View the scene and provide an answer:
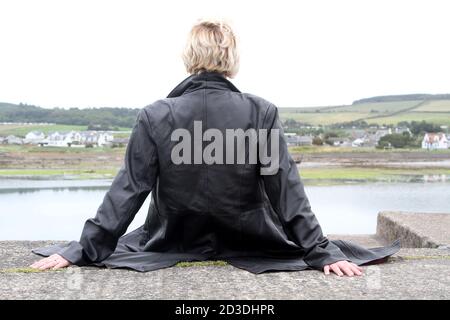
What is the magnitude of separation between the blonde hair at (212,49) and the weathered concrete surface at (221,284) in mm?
1192

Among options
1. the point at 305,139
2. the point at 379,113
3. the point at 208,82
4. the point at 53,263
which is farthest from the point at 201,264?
the point at 379,113

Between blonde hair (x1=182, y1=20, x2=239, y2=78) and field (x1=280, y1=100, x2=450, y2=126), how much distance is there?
222 ft

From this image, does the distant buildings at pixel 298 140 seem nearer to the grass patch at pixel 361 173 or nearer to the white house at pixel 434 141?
the white house at pixel 434 141

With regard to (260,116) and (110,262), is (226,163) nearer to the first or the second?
(260,116)

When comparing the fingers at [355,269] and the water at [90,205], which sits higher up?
the fingers at [355,269]

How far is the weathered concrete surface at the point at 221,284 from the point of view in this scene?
3266mm

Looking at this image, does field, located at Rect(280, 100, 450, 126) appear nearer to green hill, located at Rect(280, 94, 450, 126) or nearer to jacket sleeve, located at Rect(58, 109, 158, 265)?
green hill, located at Rect(280, 94, 450, 126)

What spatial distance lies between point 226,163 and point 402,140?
56.9 m

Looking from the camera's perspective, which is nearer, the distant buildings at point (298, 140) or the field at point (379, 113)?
the distant buildings at point (298, 140)

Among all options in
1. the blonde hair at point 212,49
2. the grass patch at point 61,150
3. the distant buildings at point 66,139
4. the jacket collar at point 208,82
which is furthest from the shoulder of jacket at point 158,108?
the distant buildings at point 66,139

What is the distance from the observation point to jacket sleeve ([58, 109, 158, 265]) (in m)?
3.81

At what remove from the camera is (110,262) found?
12.8 ft

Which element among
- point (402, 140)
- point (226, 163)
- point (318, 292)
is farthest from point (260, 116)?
point (402, 140)

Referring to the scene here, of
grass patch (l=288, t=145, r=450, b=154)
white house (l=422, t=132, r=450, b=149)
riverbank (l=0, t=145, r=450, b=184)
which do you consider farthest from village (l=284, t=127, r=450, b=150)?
riverbank (l=0, t=145, r=450, b=184)
